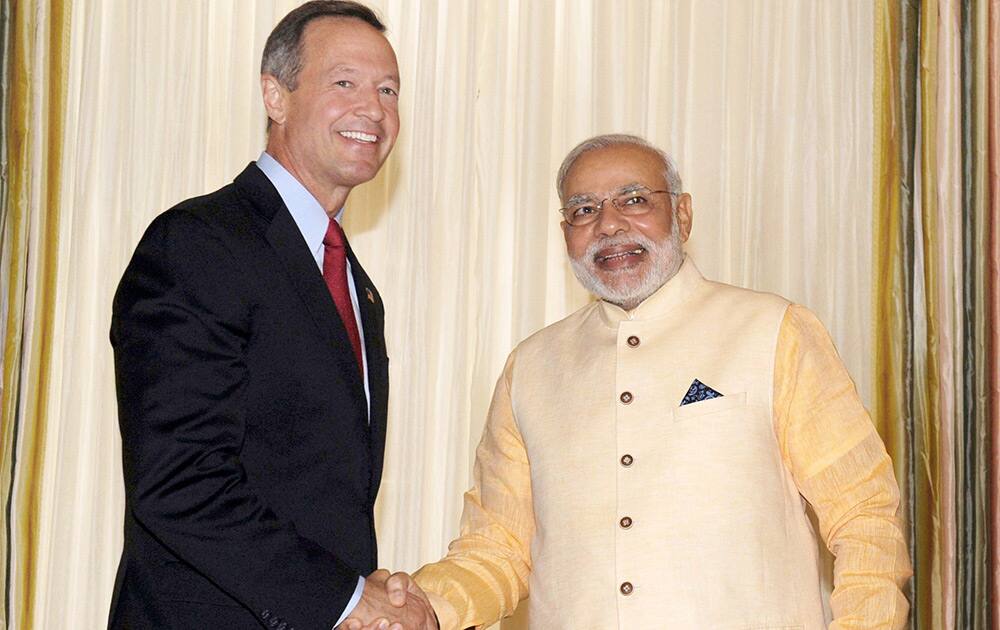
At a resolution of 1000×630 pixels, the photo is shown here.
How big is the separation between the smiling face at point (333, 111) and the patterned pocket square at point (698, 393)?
83cm

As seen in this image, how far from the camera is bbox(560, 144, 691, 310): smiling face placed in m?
2.89

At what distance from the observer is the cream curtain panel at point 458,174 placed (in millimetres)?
3764

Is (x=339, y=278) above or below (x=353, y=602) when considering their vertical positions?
above

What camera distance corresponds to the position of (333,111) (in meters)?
2.63

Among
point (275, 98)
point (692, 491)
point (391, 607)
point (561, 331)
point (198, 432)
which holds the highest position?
point (275, 98)

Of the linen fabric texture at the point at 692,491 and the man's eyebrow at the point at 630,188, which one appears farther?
the man's eyebrow at the point at 630,188

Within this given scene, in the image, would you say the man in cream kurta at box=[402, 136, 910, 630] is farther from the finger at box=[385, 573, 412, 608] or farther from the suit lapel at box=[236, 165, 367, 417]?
the suit lapel at box=[236, 165, 367, 417]

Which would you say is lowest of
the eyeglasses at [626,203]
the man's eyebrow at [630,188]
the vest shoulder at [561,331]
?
the vest shoulder at [561,331]

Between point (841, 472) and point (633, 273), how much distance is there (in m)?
0.63

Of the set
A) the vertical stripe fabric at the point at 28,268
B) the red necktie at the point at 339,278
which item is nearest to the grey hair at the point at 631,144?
the red necktie at the point at 339,278

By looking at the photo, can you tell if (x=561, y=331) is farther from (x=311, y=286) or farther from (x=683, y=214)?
(x=311, y=286)

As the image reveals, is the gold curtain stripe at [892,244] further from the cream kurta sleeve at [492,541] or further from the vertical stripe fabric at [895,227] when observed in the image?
the cream kurta sleeve at [492,541]

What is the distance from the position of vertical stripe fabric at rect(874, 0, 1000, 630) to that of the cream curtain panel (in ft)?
0.32

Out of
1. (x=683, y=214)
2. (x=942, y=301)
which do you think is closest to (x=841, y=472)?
(x=683, y=214)
